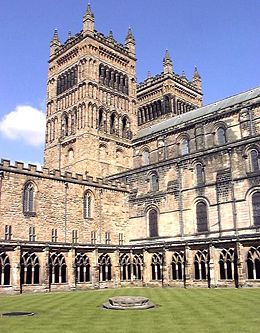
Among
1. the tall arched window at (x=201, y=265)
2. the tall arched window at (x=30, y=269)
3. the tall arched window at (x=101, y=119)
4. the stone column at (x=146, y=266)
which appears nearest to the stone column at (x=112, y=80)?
the tall arched window at (x=101, y=119)

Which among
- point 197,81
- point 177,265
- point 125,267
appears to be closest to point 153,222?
point 125,267

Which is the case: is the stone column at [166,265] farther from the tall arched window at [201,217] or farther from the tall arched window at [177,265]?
the tall arched window at [201,217]

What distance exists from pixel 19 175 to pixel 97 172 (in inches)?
722

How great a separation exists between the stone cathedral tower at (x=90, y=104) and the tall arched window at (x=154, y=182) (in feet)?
35.3

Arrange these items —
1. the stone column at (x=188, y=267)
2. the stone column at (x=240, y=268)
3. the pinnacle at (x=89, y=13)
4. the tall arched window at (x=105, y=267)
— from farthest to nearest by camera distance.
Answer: the pinnacle at (x=89, y=13) < the tall arched window at (x=105, y=267) < the stone column at (x=188, y=267) < the stone column at (x=240, y=268)

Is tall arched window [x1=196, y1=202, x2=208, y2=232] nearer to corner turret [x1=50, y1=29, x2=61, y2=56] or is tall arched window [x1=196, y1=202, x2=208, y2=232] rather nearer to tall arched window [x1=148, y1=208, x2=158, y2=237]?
tall arched window [x1=148, y1=208, x2=158, y2=237]

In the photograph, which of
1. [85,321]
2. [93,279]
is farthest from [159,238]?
[85,321]

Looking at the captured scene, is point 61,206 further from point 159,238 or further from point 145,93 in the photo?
point 145,93

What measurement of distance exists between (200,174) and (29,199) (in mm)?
18577

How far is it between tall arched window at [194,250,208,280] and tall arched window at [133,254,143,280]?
24.7ft

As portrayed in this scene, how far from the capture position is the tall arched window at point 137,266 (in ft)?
145

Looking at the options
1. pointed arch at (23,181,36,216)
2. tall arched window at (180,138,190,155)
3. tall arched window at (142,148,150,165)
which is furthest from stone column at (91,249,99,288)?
tall arched window at (142,148,150,165)

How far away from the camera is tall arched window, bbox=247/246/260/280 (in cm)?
3441

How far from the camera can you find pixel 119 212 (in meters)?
47.9
